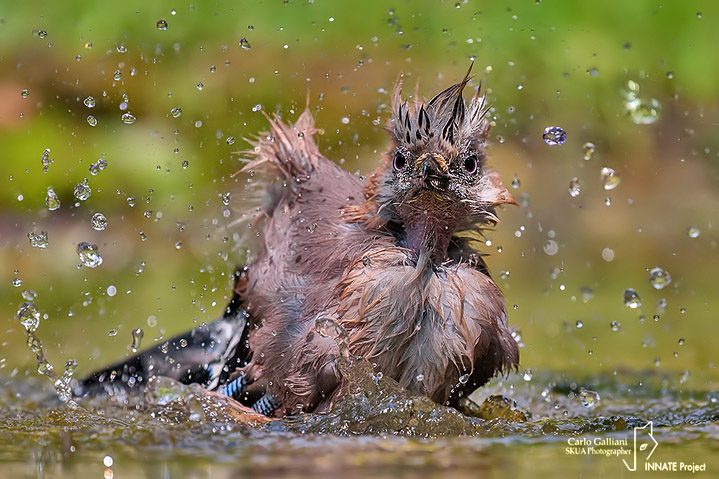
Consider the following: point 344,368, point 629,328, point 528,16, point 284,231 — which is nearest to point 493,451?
point 344,368

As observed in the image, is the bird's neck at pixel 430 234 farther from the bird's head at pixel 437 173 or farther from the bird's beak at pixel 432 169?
the bird's beak at pixel 432 169

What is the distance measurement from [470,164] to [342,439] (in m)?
1.47

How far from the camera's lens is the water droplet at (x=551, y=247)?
35.4ft

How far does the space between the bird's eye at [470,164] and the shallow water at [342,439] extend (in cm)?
111

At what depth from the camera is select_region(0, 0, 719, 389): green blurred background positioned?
10.3m

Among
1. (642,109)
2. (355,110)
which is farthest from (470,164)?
(355,110)

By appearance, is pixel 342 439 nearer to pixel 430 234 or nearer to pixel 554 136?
pixel 430 234

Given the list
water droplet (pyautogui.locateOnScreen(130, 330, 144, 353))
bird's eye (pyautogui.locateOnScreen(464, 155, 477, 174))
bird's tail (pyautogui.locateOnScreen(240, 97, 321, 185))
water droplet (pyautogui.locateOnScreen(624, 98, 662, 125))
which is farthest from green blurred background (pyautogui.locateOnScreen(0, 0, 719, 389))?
bird's eye (pyautogui.locateOnScreen(464, 155, 477, 174))

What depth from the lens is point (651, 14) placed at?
11547 mm

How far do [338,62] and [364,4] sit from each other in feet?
2.31

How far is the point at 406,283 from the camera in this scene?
5.00 meters

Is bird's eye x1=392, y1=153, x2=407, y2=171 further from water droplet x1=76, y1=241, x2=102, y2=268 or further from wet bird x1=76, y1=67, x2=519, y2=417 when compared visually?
water droplet x1=76, y1=241, x2=102, y2=268

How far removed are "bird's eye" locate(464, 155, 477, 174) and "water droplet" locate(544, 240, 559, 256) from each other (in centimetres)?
593

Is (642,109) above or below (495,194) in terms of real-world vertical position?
above
